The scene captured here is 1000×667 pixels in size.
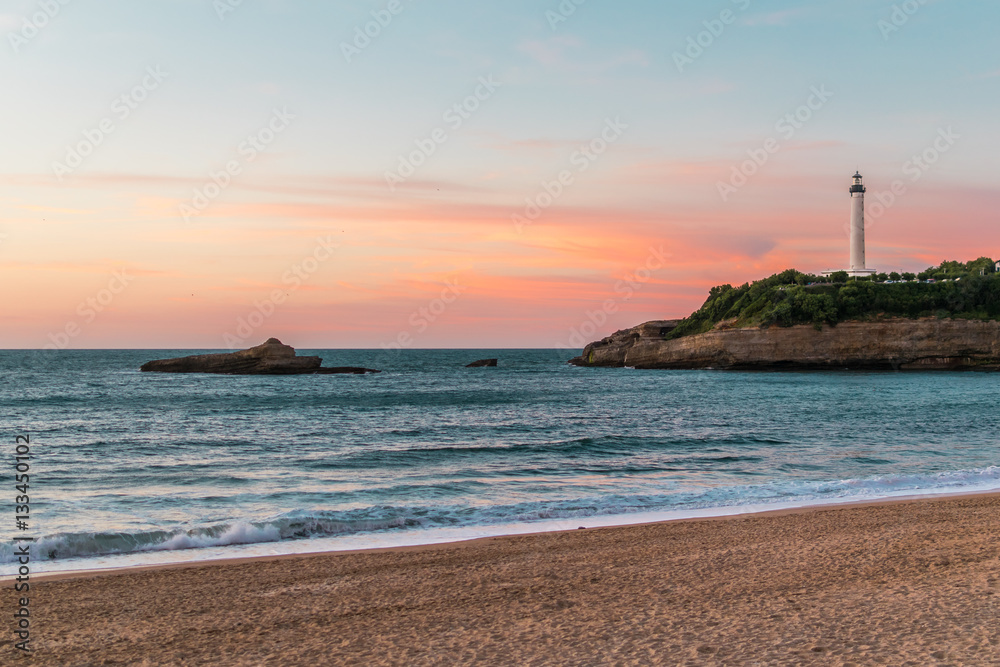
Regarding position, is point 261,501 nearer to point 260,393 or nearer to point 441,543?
point 441,543

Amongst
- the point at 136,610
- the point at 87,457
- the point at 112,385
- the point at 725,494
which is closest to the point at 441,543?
the point at 136,610

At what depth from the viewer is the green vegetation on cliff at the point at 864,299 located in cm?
7006

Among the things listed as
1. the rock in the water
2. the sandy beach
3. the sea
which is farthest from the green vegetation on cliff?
the sandy beach

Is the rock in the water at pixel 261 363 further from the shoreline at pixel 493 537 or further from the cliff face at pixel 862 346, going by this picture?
the shoreline at pixel 493 537

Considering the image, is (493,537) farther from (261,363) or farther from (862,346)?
(862,346)

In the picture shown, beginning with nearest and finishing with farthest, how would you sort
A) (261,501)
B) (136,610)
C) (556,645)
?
1. (556,645)
2. (136,610)
3. (261,501)

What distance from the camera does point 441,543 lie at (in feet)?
34.4

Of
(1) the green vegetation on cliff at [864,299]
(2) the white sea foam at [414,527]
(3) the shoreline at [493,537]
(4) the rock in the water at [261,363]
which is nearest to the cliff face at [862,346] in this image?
(1) the green vegetation on cliff at [864,299]

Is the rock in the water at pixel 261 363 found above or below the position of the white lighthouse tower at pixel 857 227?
below

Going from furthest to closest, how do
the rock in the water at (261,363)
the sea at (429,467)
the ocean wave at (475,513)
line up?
1. the rock in the water at (261,363)
2. the sea at (429,467)
3. the ocean wave at (475,513)

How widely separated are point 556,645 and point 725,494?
9576 mm

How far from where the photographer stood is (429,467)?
58.5 ft

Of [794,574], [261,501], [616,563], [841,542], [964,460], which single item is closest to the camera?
[794,574]

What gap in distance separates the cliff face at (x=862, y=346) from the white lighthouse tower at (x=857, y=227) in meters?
18.2
